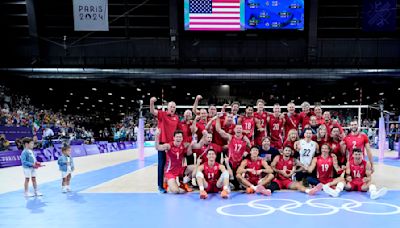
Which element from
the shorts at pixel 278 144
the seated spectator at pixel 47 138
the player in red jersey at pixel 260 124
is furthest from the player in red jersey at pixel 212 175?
the seated spectator at pixel 47 138

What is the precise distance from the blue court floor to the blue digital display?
1546cm

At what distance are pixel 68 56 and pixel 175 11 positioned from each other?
9.65 meters

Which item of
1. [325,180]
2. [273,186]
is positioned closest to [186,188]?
[273,186]

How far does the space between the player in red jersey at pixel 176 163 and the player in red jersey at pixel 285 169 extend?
77.1 inches

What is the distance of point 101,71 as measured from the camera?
23.6 meters

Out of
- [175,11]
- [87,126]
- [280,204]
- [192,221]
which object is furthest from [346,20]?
[87,126]

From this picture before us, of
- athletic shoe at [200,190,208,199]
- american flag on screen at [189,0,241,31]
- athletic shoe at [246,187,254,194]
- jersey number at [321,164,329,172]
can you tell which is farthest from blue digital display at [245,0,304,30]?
athletic shoe at [200,190,208,199]

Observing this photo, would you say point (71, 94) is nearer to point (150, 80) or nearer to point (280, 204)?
point (150, 80)

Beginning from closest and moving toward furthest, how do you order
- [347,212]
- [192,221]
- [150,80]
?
[192,221], [347,212], [150,80]

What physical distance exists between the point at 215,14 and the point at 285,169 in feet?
45.3

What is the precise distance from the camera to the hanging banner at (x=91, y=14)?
11594 mm

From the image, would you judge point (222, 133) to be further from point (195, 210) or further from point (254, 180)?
point (195, 210)

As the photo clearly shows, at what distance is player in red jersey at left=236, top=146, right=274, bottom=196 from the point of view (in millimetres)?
6953

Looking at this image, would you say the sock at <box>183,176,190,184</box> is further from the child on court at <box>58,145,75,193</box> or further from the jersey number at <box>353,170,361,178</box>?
the jersey number at <box>353,170,361,178</box>
